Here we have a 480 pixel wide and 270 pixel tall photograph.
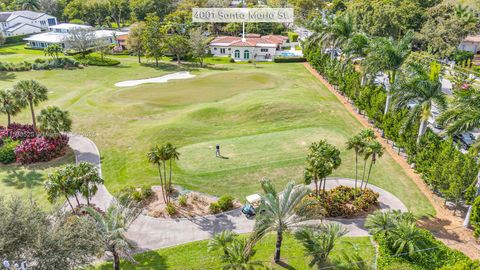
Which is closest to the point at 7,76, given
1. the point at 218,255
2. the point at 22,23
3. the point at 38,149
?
the point at 38,149

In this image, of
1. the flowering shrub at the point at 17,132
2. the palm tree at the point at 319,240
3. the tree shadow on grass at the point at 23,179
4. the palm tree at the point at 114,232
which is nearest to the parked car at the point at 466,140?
the palm tree at the point at 319,240

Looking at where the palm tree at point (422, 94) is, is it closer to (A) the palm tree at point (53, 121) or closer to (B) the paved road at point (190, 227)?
(B) the paved road at point (190, 227)

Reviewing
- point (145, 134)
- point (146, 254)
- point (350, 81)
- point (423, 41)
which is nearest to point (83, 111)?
point (145, 134)

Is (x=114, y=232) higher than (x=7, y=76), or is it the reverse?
(x=7, y=76)

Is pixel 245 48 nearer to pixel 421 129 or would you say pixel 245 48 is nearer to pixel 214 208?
pixel 421 129

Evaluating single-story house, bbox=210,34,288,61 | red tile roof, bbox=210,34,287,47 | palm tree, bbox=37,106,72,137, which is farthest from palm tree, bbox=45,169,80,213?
red tile roof, bbox=210,34,287,47

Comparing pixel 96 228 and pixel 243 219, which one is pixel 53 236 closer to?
pixel 96 228
